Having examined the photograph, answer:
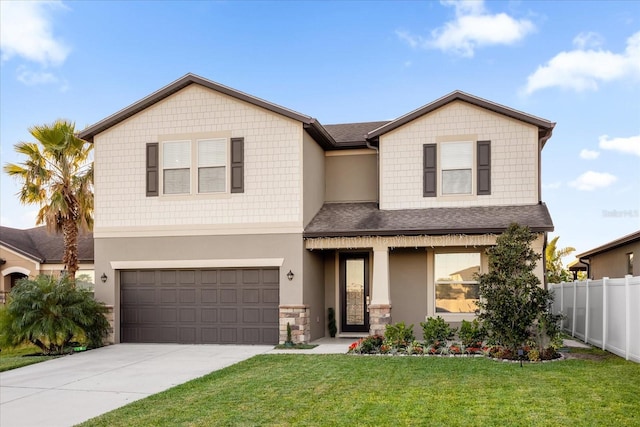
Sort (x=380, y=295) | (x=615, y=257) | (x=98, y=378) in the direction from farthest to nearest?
(x=615, y=257) → (x=380, y=295) → (x=98, y=378)

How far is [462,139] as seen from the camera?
16.5 meters

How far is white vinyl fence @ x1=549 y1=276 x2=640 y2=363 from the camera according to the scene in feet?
38.5

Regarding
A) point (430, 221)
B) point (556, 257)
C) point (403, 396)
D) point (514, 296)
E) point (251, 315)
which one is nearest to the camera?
point (403, 396)

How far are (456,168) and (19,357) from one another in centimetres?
1175

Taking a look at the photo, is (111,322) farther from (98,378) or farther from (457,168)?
(457,168)

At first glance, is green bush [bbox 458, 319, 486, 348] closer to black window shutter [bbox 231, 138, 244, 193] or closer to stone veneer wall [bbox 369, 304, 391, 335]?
stone veneer wall [bbox 369, 304, 391, 335]

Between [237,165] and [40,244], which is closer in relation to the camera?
[237,165]

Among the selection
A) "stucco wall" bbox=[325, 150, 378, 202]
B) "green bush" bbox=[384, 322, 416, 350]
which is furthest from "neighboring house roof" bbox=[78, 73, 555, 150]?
"green bush" bbox=[384, 322, 416, 350]

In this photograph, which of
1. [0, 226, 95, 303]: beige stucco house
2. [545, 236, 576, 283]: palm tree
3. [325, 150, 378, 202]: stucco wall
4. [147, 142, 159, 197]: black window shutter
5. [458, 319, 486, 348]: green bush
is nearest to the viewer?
[458, 319, 486, 348]: green bush

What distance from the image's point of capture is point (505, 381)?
993cm

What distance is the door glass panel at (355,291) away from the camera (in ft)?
57.4

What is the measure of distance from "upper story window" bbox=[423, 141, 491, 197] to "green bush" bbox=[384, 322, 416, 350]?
13.4 ft

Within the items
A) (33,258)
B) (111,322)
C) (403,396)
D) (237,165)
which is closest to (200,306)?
(111,322)

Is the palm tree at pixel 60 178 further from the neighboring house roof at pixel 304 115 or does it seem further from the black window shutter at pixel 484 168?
the black window shutter at pixel 484 168
